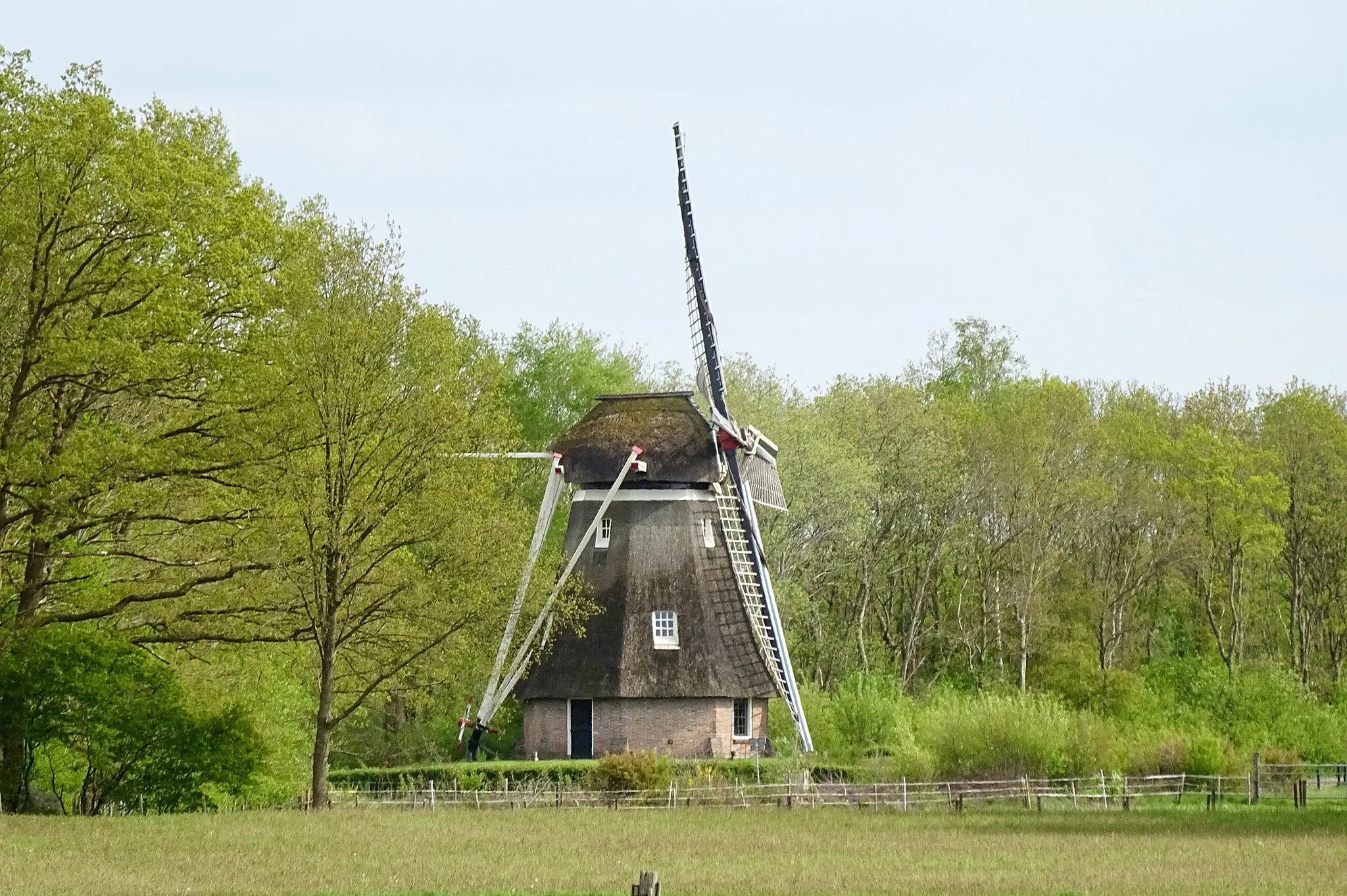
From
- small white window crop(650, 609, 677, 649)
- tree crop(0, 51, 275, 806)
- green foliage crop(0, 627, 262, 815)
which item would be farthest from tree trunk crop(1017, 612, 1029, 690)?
tree crop(0, 51, 275, 806)

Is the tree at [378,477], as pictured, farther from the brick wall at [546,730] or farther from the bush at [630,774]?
the brick wall at [546,730]

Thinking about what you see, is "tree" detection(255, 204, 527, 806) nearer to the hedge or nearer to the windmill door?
the hedge

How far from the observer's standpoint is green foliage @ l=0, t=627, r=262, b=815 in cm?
3028

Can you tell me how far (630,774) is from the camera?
40656 mm

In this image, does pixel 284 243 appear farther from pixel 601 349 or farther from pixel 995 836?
pixel 601 349

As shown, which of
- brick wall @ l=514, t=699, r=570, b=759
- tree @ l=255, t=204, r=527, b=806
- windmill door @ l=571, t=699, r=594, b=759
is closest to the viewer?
tree @ l=255, t=204, r=527, b=806

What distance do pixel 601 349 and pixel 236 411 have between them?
1620 inches

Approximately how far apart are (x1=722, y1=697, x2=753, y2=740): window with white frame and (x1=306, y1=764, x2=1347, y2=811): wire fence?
17.0ft

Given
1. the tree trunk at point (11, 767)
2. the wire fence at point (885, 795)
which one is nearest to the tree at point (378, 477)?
the tree trunk at point (11, 767)

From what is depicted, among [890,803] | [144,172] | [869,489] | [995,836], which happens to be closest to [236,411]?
[144,172]

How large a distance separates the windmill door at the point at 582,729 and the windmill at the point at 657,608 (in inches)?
1.3

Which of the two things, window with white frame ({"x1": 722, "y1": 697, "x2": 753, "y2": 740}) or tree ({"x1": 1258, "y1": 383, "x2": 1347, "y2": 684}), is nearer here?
window with white frame ({"x1": 722, "y1": 697, "x2": 753, "y2": 740})

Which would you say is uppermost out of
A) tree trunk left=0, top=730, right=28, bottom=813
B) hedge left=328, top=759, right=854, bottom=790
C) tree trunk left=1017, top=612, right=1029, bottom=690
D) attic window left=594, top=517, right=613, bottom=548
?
attic window left=594, top=517, right=613, bottom=548

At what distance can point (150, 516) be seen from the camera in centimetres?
2928
